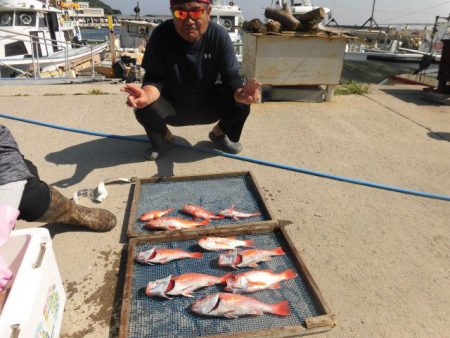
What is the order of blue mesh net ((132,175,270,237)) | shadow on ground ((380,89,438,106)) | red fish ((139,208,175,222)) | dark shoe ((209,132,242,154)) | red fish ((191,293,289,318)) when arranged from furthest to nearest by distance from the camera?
1. shadow on ground ((380,89,438,106))
2. dark shoe ((209,132,242,154))
3. blue mesh net ((132,175,270,237))
4. red fish ((139,208,175,222))
5. red fish ((191,293,289,318))

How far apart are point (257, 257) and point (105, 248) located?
3.51 ft

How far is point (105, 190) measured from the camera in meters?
2.99

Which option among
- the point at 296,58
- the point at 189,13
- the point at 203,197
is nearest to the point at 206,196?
the point at 203,197

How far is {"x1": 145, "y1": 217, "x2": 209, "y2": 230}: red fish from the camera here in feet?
8.08

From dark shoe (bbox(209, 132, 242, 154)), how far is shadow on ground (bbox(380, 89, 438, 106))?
390 centimetres

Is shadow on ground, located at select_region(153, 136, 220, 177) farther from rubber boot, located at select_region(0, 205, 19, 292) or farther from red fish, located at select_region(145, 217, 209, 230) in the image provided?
rubber boot, located at select_region(0, 205, 19, 292)

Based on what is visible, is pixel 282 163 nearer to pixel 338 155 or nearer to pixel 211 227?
pixel 338 155

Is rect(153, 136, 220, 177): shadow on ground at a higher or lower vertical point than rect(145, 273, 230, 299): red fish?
higher

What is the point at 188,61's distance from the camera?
10.7ft

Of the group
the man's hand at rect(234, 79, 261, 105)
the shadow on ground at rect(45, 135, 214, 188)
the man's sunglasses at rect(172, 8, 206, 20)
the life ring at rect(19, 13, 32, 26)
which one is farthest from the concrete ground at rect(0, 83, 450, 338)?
the life ring at rect(19, 13, 32, 26)

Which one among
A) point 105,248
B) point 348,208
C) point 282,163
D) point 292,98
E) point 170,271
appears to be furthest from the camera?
point 292,98

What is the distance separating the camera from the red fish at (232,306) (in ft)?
5.87

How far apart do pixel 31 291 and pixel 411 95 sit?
693 centimetres

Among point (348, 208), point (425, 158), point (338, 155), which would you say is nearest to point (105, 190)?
point (348, 208)
